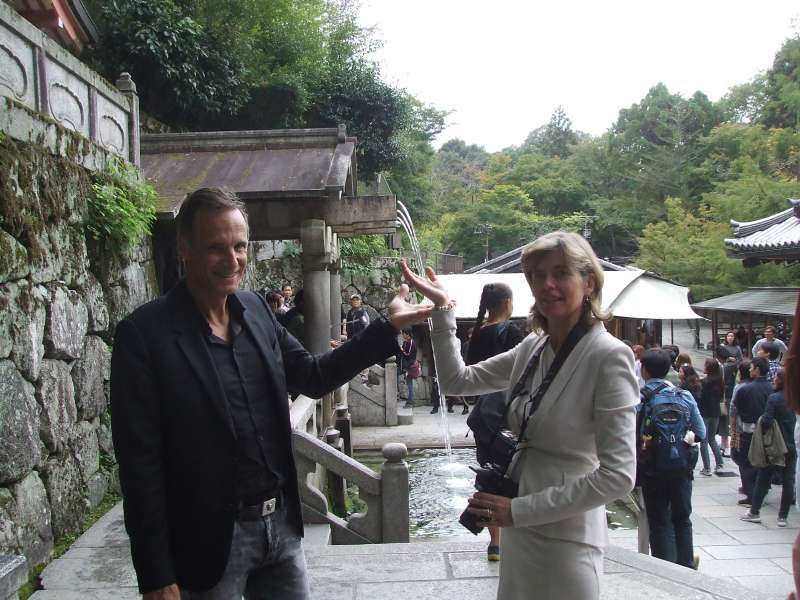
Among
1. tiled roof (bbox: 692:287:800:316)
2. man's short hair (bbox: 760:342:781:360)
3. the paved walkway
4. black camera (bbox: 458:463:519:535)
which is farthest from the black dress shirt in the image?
tiled roof (bbox: 692:287:800:316)

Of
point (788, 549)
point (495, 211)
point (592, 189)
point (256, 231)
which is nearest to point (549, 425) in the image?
point (788, 549)

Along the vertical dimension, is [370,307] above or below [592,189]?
below

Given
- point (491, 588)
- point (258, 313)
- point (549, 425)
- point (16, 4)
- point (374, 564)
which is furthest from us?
point (16, 4)

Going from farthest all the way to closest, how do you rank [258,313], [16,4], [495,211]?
1. [495,211]
2. [16,4]
3. [258,313]

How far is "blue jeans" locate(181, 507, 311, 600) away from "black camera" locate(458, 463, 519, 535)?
58 centimetres

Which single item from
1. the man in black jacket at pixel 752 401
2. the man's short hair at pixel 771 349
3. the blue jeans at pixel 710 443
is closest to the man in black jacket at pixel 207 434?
the man in black jacket at pixel 752 401

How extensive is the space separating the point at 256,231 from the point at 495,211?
25.0 m

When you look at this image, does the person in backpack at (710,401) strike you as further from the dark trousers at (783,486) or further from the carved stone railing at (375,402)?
the carved stone railing at (375,402)

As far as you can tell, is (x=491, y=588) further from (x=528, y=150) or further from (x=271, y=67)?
(x=528, y=150)

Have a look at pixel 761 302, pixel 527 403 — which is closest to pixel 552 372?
pixel 527 403

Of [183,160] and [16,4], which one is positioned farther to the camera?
[183,160]

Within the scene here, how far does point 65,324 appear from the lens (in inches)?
195

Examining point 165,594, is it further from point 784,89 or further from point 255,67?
point 784,89

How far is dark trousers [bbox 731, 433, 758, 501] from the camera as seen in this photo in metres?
7.52
